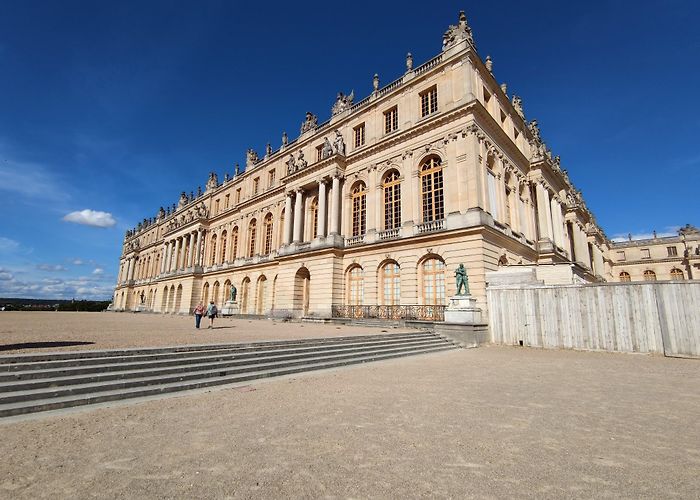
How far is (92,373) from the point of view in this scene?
21.1 ft

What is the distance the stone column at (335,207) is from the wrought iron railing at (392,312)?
19.6 feet

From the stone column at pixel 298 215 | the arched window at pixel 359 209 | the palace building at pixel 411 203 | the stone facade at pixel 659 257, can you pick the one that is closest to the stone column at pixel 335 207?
the palace building at pixel 411 203

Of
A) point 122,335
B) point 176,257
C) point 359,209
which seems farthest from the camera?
point 176,257

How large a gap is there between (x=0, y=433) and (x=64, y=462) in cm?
167

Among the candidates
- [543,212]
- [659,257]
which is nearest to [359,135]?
[543,212]

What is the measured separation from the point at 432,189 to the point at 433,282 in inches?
242

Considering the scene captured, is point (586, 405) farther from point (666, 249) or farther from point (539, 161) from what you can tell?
point (666, 249)

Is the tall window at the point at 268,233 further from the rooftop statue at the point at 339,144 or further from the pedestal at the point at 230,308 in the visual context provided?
the rooftop statue at the point at 339,144

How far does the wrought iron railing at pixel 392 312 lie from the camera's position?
18.7m

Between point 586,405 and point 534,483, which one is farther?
point 586,405

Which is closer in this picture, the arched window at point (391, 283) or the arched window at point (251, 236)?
the arched window at point (391, 283)

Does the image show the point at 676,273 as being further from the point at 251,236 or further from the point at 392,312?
the point at 251,236

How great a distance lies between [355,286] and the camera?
2419 centimetres

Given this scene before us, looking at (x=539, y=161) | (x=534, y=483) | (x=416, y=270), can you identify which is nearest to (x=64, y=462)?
→ (x=534, y=483)
